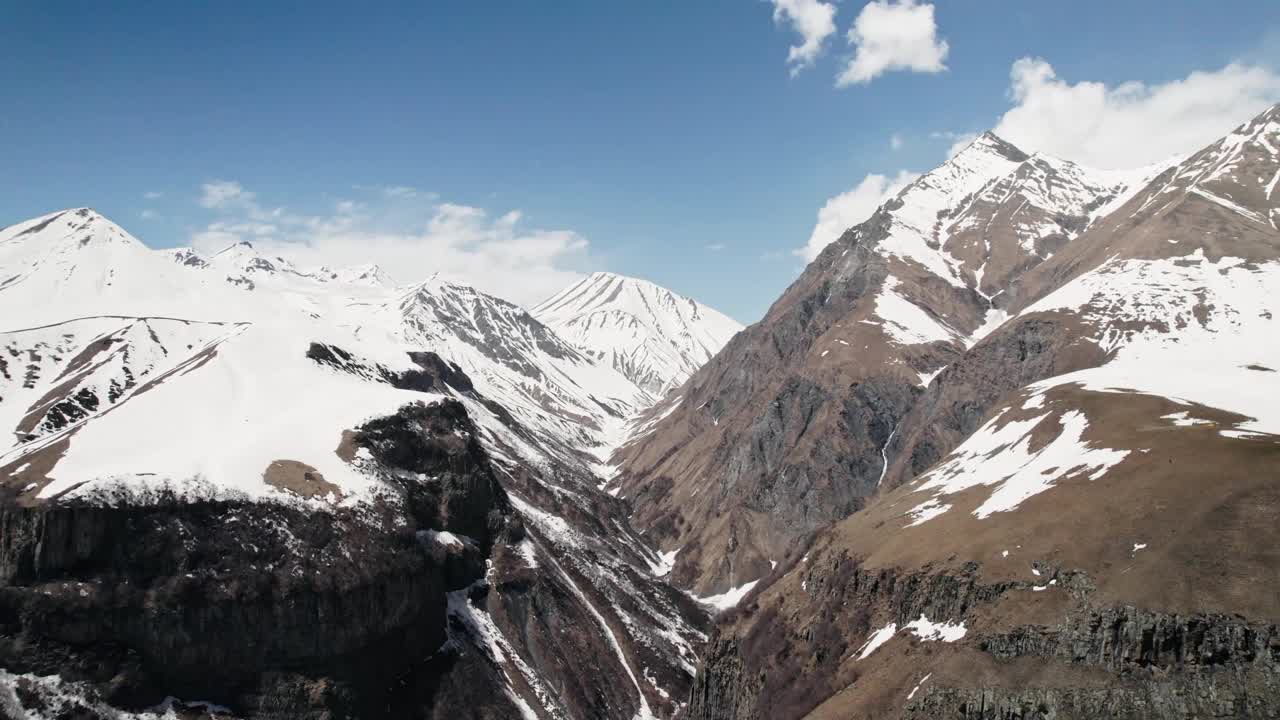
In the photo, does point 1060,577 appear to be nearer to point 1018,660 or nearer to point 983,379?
point 1018,660

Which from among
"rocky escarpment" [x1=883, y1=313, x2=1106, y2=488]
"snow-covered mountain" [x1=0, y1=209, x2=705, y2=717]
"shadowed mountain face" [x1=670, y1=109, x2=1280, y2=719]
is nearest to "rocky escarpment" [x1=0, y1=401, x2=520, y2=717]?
"snow-covered mountain" [x1=0, y1=209, x2=705, y2=717]

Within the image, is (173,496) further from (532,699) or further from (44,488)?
(532,699)

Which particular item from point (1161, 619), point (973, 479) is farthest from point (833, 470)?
point (1161, 619)

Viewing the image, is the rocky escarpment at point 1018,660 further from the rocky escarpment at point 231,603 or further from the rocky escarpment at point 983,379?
the rocky escarpment at point 983,379

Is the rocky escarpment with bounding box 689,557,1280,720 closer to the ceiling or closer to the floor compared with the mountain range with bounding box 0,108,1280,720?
closer to the floor

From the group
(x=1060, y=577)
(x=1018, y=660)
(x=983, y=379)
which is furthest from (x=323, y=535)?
(x=983, y=379)

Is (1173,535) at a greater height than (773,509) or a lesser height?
lesser

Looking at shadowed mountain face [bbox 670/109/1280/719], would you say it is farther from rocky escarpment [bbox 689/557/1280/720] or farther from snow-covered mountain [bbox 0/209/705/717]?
snow-covered mountain [bbox 0/209/705/717]

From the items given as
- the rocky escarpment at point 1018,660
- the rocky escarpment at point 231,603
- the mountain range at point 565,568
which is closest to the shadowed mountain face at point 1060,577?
the rocky escarpment at point 1018,660
